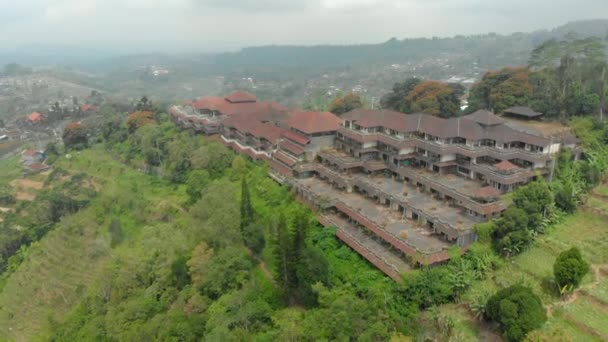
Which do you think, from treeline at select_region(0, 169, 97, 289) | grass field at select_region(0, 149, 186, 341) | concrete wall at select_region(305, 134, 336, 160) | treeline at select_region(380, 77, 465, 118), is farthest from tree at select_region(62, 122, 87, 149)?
treeline at select_region(380, 77, 465, 118)

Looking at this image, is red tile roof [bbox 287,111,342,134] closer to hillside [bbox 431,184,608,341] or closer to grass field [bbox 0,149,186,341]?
grass field [bbox 0,149,186,341]

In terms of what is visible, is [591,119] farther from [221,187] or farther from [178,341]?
[178,341]

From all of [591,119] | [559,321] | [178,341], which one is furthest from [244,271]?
[591,119]

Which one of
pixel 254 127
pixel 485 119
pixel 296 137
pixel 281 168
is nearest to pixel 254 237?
pixel 281 168

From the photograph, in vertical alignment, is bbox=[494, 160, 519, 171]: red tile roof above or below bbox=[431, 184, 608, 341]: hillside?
above

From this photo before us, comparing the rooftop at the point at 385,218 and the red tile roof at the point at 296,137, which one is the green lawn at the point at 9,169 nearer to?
the red tile roof at the point at 296,137

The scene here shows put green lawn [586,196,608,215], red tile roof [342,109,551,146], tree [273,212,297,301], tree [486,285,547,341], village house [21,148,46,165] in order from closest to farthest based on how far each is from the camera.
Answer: tree [486,285,547,341] → tree [273,212,297,301] → green lawn [586,196,608,215] → red tile roof [342,109,551,146] → village house [21,148,46,165]

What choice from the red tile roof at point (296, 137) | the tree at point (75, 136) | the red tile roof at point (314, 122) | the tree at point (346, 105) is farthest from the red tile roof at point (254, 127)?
the tree at point (75, 136)
